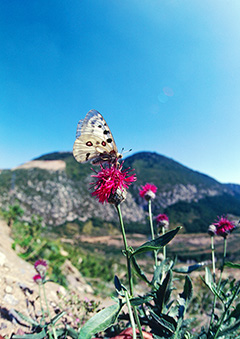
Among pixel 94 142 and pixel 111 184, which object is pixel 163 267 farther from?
pixel 94 142

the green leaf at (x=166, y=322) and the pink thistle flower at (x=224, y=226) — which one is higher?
the pink thistle flower at (x=224, y=226)

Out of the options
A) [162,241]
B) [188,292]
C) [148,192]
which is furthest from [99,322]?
[148,192]

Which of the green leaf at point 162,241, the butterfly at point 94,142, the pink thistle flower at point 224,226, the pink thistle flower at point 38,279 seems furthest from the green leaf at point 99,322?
the pink thistle flower at point 38,279

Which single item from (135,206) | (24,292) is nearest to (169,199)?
(135,206)

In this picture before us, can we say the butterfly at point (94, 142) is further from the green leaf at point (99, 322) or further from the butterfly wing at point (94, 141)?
the green leaf at point (99, 322)

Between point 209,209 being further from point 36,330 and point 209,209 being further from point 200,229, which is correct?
point 36,330

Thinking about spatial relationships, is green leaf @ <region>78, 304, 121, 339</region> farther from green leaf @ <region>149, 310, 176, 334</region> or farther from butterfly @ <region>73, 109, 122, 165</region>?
butterfly @ <region>73, 109, 122, 165</region>
